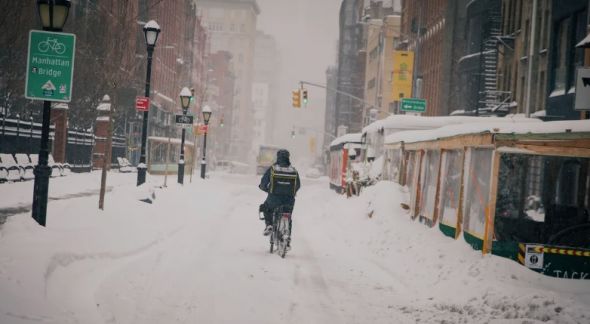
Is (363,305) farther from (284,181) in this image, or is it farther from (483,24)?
(483,24)

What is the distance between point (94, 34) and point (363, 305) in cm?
3888

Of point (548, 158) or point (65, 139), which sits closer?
point (548, 158)

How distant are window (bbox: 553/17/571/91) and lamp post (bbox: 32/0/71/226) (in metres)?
22.8

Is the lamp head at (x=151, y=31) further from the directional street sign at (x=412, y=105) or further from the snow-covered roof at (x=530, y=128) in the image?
the directional street sign at (x=412, y=105)

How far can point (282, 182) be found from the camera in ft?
44.2

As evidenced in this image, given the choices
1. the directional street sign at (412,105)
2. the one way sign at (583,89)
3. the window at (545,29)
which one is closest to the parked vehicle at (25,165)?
the directional street sign at (412,105)

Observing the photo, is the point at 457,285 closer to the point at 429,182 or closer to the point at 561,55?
the point at 429,182

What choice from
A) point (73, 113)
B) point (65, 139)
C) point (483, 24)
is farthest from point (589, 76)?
point (73, 113)

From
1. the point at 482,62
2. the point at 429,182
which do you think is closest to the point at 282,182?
the point at 429,182

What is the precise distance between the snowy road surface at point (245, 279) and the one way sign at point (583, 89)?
2728 millimetres

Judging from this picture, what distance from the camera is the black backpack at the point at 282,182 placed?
13.4 m

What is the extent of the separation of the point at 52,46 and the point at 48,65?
0.31 m

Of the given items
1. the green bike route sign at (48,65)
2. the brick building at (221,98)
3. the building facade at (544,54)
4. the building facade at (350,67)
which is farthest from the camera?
the brick building at (221,98)

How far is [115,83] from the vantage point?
17.3 meters
